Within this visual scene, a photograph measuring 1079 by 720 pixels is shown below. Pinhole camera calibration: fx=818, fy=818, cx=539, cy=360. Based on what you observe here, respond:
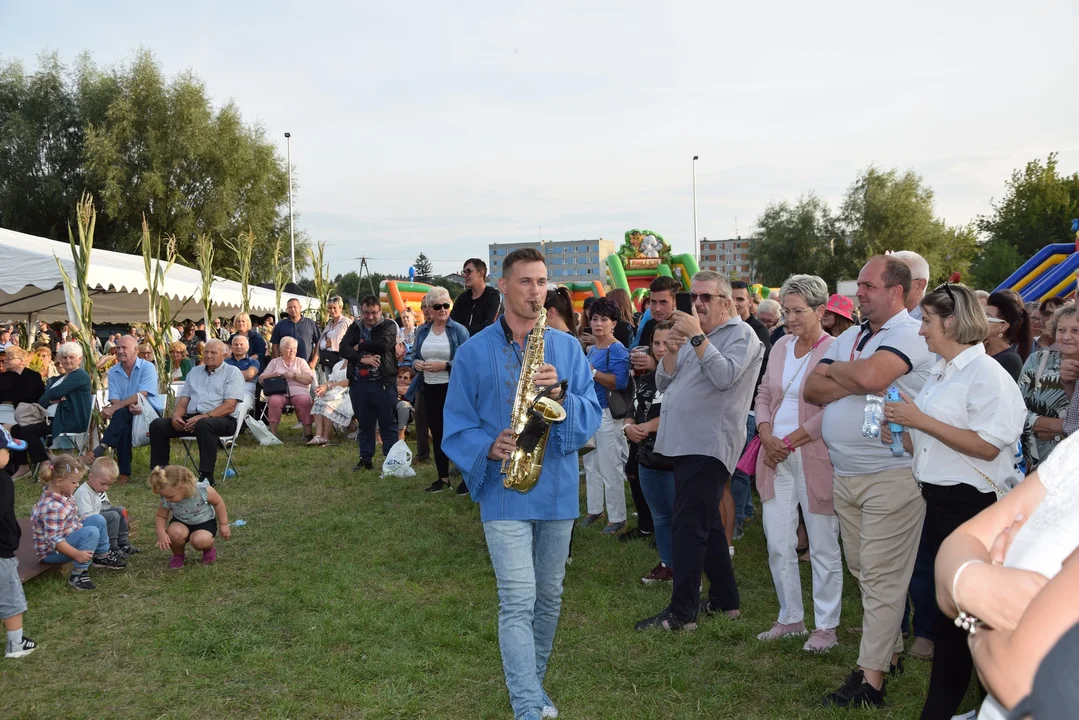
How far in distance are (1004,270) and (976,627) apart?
40394 millimetres

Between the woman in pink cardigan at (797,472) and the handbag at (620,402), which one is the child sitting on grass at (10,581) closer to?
the handbag at (620,402)

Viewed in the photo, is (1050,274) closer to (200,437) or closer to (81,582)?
(200,437)

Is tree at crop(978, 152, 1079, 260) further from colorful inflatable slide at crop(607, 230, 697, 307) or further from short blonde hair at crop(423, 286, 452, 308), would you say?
short blonde hair at crop(423, 286, 452, 308)

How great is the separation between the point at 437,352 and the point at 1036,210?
142ft

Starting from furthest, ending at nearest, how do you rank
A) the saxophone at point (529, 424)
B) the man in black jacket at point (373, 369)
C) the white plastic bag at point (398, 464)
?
1. the man in black jacket at point (373, 369)
2. the white plastic bag at point (398, 464)
3. the saxophone at point (529, 424)

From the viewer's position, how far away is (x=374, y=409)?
31.9ft

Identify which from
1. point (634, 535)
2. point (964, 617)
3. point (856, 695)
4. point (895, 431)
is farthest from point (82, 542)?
point (964, 617)

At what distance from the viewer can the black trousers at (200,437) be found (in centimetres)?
886

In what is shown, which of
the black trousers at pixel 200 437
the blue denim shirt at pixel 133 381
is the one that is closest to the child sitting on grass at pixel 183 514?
the black trousers at pixel 200 437

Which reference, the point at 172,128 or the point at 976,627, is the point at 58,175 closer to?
the point at 172,128

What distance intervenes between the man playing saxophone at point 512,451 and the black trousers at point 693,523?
3.92 ft

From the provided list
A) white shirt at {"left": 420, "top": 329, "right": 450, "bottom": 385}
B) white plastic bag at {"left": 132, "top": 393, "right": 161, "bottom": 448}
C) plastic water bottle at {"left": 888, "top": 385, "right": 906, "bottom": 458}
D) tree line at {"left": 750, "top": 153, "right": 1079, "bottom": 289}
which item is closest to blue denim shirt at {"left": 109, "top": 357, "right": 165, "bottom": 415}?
white plastic bag at {"left": 132, "top": 393, "right": 161, "bottom": 448}

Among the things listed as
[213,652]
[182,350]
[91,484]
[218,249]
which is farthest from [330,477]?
[218,249]

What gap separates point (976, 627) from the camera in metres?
1.27
